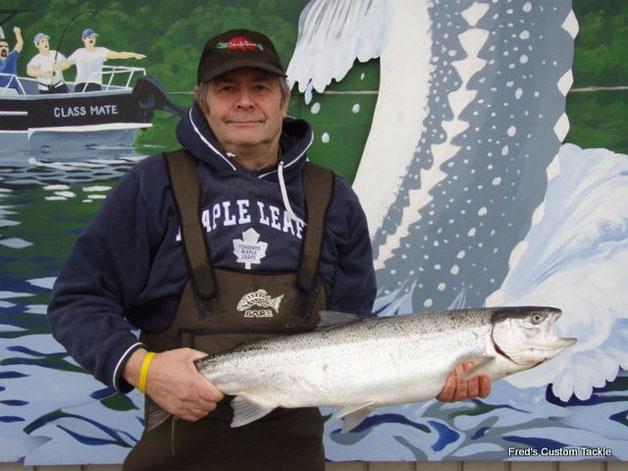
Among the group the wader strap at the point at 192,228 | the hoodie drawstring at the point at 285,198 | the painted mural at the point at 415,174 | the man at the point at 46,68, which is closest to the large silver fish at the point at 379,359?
the wader strap at the point at 192,228

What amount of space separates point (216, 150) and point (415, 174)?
1619mm

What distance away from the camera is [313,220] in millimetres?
2209

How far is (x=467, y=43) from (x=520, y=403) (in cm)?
187

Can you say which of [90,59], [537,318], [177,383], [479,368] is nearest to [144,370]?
[177,383]

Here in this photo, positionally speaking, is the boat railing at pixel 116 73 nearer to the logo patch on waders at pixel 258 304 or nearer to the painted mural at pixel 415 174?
the painted mural at pixel 415 174

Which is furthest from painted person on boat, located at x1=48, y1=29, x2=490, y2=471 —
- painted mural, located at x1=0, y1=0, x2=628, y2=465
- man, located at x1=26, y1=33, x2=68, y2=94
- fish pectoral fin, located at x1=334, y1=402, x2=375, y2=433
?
man, located at x1=26, y1=33, x2=68, y2=94

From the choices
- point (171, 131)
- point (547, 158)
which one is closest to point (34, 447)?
point (171, 131)

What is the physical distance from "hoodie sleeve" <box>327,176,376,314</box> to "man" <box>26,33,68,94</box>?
1.90 metres

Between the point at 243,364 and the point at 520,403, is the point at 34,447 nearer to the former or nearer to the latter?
the point at 243,364

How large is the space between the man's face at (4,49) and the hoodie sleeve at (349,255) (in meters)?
2.12

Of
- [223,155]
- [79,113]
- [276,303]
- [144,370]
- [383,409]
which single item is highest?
[79,113]

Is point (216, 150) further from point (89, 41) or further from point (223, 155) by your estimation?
point (89, 41)

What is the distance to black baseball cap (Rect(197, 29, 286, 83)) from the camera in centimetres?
207

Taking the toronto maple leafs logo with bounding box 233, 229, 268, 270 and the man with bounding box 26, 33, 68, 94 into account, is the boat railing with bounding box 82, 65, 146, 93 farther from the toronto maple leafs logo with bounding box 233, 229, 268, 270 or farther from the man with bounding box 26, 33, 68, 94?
the toronto maple leafs logo with bounding box 233, 229, 268, 270
